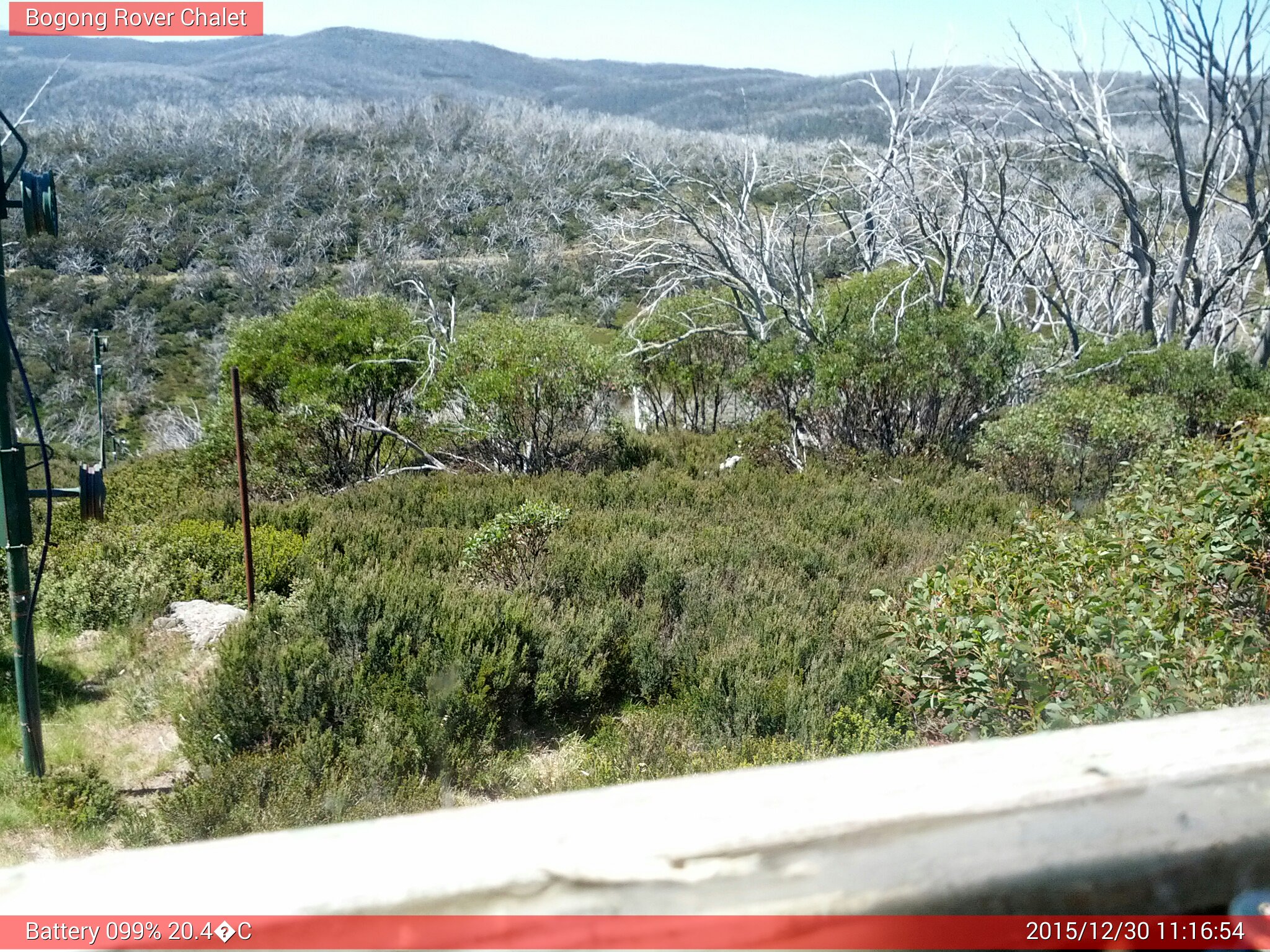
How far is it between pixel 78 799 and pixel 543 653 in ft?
8.03

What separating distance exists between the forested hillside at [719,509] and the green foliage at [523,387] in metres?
0.05

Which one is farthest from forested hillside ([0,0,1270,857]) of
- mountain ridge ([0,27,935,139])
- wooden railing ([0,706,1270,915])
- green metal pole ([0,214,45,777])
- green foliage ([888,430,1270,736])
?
mountain ridge ([0,27,935,139])

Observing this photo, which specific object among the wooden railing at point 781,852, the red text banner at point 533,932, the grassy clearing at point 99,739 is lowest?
the grassy clearing at point 99,739

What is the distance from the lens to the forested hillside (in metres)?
4.03

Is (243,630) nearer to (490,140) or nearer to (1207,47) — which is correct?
(1207,47)

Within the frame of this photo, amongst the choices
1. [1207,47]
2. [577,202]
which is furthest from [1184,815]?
[577,202]

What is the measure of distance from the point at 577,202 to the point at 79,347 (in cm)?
1946

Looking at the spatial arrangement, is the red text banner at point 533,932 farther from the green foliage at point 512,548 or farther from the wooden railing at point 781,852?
the green foliage at point 512,548

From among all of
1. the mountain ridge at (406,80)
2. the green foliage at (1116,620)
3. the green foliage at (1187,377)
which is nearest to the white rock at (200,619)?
the green foliage at (1116,620)

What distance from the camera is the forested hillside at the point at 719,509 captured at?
13.2ft

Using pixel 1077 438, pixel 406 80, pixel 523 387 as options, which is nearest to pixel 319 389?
pixel 523 387

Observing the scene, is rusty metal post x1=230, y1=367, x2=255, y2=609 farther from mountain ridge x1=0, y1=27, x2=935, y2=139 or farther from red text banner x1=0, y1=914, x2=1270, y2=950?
mountain ridge x1=0, y1=27, x2=935, y2=139

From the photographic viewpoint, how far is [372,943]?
0.69 m

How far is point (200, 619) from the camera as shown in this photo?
6930mm
